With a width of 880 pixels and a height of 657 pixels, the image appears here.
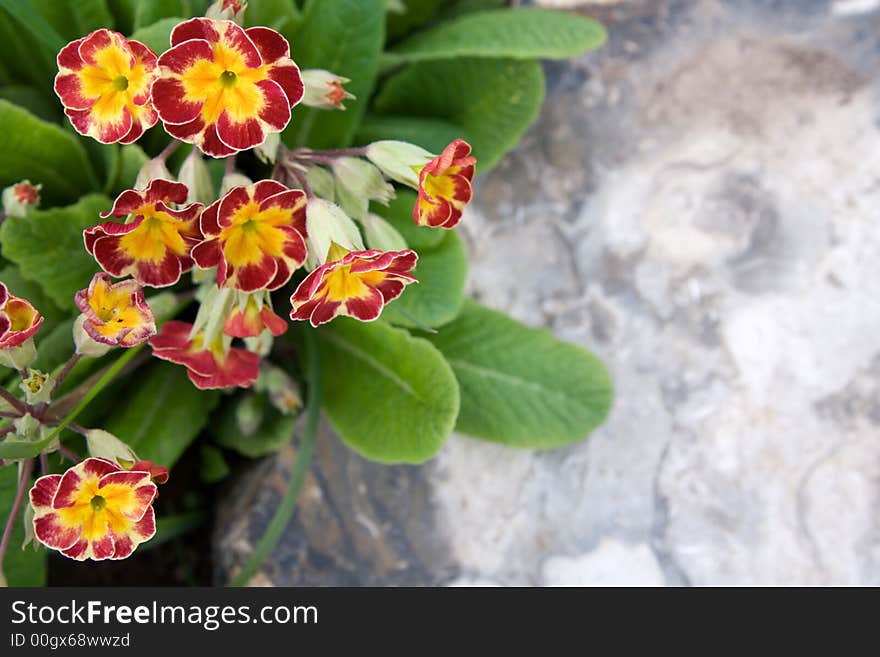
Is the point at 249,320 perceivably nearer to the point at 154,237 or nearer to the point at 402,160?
the point at 154,237

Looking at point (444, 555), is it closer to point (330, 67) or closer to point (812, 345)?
point (812, 345)

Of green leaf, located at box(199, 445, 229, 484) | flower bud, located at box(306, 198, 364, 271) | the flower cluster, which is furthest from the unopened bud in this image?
green leaf, located at box(199, 445, 229, 484)

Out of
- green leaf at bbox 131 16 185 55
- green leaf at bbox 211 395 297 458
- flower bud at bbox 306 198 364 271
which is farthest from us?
green leaf at bbox 211 395 297 458

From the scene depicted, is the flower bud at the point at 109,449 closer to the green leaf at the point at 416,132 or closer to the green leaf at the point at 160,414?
the green leaf at the point at 160,414

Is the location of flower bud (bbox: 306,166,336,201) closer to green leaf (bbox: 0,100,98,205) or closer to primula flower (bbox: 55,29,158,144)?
primula flower (bbox: 55,29,158,144)

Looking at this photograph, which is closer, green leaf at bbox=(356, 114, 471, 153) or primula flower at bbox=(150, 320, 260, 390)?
primula flower at bbox=(150, 320, 260, 390)

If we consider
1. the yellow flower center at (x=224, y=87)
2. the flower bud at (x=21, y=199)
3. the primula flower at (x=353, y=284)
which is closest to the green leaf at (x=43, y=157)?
the flower bud at (x=21, y=199)

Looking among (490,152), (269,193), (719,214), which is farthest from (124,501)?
(719,214)
